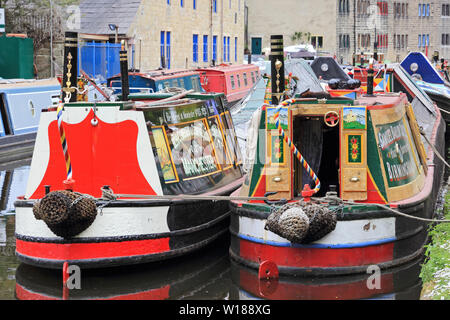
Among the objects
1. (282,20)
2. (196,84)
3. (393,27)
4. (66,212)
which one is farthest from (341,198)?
(393,27)

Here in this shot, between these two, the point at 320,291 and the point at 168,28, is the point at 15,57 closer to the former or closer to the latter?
the point at 168,28

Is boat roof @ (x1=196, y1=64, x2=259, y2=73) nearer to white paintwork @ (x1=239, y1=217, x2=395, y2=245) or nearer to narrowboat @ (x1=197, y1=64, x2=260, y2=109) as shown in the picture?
narrowboat @ (x1=197, y1=64, x2=260, y2=109)

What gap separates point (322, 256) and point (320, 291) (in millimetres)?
401

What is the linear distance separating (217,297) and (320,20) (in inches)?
2198

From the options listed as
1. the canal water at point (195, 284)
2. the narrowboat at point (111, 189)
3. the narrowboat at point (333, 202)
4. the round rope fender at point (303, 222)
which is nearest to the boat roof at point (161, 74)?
the narrowboat at point (111, 189)

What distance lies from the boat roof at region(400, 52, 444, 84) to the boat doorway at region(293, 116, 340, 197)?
47.3ft

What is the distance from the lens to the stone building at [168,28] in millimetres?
32094

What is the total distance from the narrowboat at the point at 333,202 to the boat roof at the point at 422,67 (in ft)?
49.1

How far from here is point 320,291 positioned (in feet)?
30.6

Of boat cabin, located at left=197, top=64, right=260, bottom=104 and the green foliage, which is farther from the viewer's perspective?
boat cabin, located at left=197, top=64, right=260, bottom=104

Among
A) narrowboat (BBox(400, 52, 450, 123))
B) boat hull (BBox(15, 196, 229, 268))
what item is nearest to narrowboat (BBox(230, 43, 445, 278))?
boat hull (BBox(15, 196, 229, 268))

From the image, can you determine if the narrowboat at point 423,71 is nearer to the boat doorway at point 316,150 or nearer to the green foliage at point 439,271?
the boat doorway at point 316,150

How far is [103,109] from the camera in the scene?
10234mm

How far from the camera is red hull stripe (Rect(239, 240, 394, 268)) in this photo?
941cm
